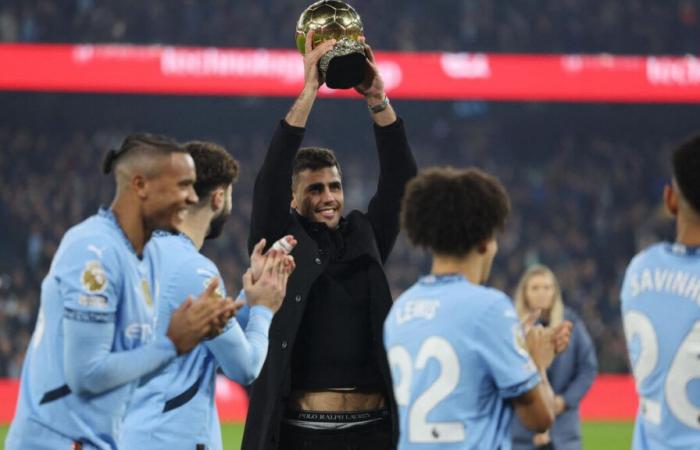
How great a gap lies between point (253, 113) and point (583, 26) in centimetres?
717

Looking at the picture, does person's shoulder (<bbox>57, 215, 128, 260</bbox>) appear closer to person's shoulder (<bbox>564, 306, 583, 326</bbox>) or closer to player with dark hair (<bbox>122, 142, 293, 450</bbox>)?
player with dark hair (<bbox>122, 142, 293, 450</bbox>)

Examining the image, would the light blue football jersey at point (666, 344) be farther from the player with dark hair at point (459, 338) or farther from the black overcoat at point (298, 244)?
the black overcoat at point (298, 244)

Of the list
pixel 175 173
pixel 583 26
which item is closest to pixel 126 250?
pixel 175 173

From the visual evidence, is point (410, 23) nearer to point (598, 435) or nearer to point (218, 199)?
point (598, 435)

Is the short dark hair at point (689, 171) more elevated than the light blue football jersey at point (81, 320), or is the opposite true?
the short dark hair at point (689, 171)

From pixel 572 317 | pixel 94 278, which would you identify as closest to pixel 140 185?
pixel 94 278

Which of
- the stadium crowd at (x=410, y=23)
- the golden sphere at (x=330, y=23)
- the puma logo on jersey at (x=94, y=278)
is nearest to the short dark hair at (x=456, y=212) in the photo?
the puma logo on jersey at (x=94, y=278)

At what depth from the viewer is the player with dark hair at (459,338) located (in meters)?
3.62

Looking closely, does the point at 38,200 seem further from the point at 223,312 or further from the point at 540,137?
the point at 223,312

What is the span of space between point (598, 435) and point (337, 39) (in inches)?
423

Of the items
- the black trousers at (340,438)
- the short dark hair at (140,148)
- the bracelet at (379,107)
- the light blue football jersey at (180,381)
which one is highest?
the bracelet at (379,107)

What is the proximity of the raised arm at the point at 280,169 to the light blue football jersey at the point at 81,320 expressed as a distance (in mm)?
1269

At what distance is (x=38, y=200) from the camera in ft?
74.2

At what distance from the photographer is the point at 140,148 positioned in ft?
13.3
